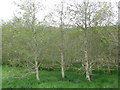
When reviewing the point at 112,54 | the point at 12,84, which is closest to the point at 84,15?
the point at 112,54

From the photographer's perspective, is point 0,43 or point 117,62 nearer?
point 117,62

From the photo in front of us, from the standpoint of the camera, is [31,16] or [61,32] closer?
[31,16]

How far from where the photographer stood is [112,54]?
11.7m

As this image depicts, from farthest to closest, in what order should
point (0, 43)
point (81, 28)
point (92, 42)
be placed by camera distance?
1. point (0, 43)
2. point (92, 42)
3. point (81, 28)

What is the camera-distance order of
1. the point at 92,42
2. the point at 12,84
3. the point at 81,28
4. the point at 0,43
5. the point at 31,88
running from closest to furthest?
the point at 31,88
the point at 12,84
the point at 81,28
the point at 92,42
the point at 0,43

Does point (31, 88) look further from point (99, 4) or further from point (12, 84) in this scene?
point (99, 4)

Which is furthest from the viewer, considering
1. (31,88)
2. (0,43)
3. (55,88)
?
(0,43)

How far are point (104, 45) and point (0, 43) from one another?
12.9 meters

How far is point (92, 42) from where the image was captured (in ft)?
36.7

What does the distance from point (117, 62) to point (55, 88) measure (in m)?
7.02

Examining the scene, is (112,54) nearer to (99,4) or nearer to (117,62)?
(117,62)

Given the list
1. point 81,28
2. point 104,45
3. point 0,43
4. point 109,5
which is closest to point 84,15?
point 81,28

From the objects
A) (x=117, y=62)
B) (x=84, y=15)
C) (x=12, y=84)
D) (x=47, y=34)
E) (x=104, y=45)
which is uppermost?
(x=84, y=15)

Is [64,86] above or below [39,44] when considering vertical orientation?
below
